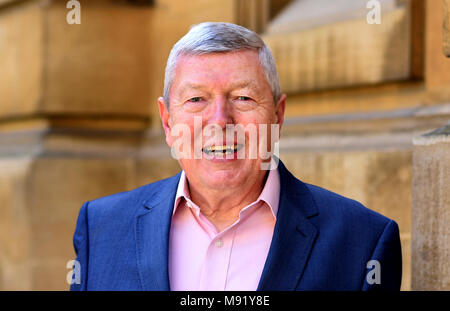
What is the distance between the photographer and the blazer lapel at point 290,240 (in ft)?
6.88

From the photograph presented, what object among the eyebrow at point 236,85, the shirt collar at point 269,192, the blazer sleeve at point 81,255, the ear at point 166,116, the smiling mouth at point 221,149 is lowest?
the blazer sleeve at point 81,255

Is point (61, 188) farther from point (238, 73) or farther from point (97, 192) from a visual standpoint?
point (238, 73)

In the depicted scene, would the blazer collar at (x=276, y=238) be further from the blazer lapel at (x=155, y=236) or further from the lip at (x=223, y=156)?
the lip at (x=223, y=156)

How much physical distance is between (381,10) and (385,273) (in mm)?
2333

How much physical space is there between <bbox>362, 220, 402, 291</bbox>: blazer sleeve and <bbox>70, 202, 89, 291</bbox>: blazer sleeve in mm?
932

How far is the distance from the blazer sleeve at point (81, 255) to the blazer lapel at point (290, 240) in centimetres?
64

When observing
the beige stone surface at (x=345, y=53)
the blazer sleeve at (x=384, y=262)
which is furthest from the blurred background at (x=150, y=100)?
the blazer sleeve at (x=384, y=262)

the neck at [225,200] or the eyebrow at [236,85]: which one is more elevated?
the eyebrow at [236,85]

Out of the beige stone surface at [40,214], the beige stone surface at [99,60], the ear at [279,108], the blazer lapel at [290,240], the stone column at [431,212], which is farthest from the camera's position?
the beige stone surface at [99,60]

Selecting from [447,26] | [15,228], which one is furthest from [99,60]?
[447,26]

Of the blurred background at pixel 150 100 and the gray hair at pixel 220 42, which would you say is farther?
the blurred background at pixel 150 100

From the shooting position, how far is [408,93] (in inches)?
157

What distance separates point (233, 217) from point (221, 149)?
0.24 m
